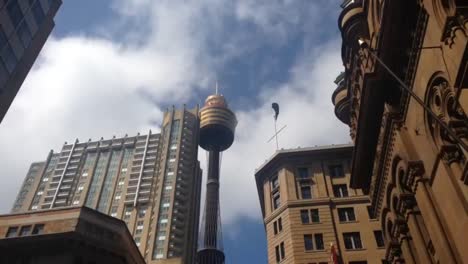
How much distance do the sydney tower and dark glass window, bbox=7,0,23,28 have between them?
91701 millimetres

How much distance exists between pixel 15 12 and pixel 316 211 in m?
39.6

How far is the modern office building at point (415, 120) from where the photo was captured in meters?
20.7

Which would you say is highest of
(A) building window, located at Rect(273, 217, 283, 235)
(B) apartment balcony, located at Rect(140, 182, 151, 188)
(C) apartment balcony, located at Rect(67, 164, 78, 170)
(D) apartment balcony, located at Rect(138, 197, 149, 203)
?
(C) apartment balcony, located at Rect(67, 164, 78, 170)

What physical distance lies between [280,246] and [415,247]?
29.1 metres

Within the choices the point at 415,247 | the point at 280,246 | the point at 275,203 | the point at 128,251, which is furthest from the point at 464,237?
the point at 128,251

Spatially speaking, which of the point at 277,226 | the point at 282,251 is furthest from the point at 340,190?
the point at 282,251

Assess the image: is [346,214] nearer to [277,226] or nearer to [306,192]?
[306,192]

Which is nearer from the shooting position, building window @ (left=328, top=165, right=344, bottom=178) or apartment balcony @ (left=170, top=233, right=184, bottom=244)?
building window @ (left=328, top=165, right=344, bottom=178)

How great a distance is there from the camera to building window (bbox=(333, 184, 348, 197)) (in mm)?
59328

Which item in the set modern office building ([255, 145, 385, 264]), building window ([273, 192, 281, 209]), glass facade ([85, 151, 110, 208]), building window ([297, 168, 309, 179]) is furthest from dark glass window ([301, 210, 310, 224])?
glass facade ([85, 151, 110, 208])

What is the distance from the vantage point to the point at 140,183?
5581 inches

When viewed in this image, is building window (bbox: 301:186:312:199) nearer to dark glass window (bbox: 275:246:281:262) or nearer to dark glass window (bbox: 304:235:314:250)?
dark glass window (bbox: 304:235:314:250)

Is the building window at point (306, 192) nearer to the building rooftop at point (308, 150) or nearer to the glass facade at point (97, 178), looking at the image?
the building rooftop at point (308, 150)

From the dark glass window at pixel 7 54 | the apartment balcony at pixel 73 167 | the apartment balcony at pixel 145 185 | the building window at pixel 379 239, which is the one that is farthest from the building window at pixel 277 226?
the apartment balcony at pixel 73 167
